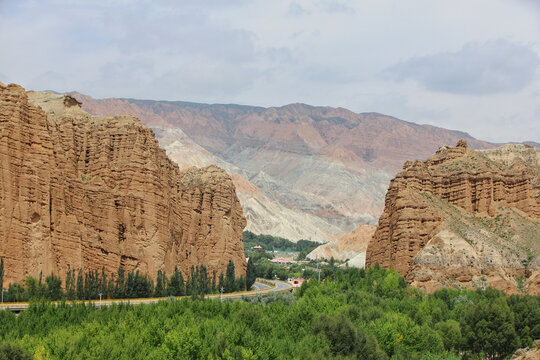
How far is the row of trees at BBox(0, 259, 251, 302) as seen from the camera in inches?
3049

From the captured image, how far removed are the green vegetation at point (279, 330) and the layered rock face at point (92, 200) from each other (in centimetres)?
1775

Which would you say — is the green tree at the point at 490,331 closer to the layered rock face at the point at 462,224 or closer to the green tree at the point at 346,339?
the green tree at the point at 346,339

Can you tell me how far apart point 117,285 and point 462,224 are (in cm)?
5945

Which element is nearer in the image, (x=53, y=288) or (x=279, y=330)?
(x=279, y=330)

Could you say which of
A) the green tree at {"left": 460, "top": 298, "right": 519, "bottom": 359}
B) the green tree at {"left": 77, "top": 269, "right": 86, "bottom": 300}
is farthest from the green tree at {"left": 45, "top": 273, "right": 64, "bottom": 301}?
the green tree at {"left": 460, "top": 298, "right": 519, "bottom": 359}

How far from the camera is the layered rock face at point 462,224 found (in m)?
108

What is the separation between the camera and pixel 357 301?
297 ft

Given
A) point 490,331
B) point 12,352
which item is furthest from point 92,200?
point 490,331

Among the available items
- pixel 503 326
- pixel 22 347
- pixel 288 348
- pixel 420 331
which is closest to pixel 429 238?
pixel 503 326

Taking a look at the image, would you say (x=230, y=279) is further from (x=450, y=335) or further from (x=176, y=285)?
(x=450, y=335)

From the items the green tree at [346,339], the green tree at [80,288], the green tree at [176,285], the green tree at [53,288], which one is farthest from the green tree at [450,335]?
the green tree at [53,288]

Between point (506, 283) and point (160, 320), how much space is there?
208ft

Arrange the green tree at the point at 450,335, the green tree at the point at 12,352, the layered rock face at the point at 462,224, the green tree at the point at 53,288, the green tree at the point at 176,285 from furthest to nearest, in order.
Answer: the layered rock face at the point at 462,224 < the green tree at the point at 176,285 < the green tree at the point at 53,288 < the green tree at the point at 450,335 < the green tree at the point at 12,352

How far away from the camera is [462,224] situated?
118 meters
